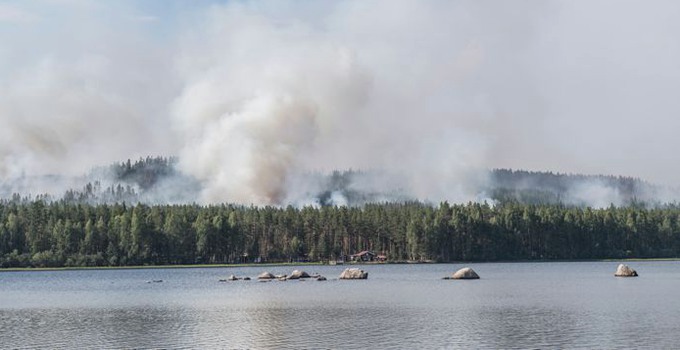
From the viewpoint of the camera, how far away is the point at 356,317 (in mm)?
72438

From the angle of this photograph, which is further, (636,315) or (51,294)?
(51,294)

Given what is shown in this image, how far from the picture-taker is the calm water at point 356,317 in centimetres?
5656

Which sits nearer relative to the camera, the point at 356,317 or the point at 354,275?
the point at 356,317

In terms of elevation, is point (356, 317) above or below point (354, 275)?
below

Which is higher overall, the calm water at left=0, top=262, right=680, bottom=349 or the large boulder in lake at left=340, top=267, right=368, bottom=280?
the large boulder in lake at left=340, top=267, right=368, bottom=280

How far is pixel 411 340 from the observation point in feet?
183

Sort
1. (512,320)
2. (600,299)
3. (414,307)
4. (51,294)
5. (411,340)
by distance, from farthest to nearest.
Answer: (51,294) → (600,299) → (414,307) → (512,320) → (411,340)

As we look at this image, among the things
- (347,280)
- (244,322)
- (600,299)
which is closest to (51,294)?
(347,280)

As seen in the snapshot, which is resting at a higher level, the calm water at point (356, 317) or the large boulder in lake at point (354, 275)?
the large boulder in lake at point (354, 275)

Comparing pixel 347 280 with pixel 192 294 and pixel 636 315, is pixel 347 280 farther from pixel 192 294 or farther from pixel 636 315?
pixel 636 315

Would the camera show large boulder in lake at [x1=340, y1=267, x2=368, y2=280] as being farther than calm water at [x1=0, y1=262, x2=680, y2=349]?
Yes

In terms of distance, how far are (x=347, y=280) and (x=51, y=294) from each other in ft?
153

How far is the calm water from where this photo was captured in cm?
5656

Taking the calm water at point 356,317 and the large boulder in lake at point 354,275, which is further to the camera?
the large boulder in lake at point 354,275
